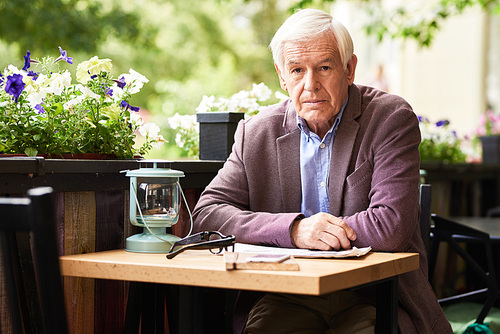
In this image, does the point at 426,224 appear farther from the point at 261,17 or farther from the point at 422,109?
the point at 261,17

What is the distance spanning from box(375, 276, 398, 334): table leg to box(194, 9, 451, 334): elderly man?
0.13 meters

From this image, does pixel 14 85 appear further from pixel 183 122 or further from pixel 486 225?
pixel 486 225

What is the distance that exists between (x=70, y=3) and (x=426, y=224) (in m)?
8.36

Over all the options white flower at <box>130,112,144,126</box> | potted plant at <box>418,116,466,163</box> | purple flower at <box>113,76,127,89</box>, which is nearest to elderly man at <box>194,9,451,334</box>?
white flower at <box>130,112,144,126</box>

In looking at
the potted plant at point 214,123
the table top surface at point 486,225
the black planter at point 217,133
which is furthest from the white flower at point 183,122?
the table top surface at point 486,225

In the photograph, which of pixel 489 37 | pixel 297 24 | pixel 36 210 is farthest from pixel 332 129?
pixel 489 37

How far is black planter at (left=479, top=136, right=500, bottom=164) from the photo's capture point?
6.45m

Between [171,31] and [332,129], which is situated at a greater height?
[171,31]

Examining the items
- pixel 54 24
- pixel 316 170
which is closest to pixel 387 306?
pixel 316 170

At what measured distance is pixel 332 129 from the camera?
2.52 m

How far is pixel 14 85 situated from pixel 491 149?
17.4 ft

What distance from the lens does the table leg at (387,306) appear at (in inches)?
79.5

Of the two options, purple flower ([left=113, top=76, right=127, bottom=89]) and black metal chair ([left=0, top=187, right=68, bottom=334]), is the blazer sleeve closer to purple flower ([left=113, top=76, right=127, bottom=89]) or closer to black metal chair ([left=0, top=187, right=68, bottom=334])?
purple flower ([left=113, top=76, right=127, bottom=89])

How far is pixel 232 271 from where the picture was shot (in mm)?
1668
